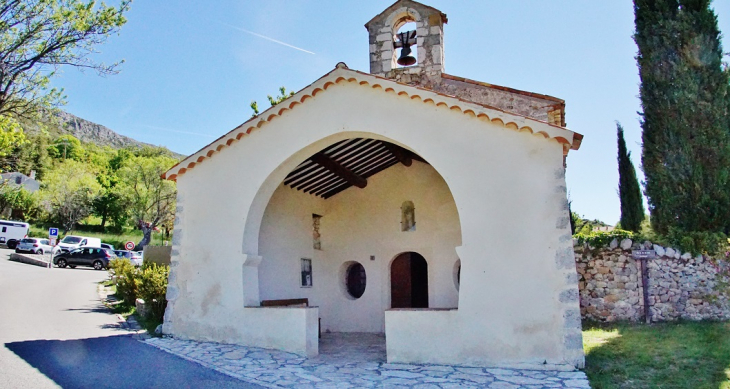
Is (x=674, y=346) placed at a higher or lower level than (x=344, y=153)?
lower

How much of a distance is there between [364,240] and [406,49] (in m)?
4.24

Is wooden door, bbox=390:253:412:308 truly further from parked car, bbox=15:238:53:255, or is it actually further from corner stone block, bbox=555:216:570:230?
parked car, bbox=15:238:53:255

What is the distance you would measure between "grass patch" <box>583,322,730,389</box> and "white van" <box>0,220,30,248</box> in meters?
34.4

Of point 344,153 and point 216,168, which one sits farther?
point 344,153

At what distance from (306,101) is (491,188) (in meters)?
3.30

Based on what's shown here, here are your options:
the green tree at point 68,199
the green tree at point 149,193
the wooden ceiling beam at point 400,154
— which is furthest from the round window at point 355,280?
the green tree at point 68,199

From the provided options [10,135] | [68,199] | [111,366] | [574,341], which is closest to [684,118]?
[574,341]

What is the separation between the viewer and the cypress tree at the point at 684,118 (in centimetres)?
1010

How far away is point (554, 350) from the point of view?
261 inches

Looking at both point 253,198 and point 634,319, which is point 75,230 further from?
point 634,319

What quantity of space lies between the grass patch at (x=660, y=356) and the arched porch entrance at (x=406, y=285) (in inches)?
133

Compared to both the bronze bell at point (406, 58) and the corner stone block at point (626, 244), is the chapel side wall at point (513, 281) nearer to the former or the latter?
the corner stone block at point (626, 244)

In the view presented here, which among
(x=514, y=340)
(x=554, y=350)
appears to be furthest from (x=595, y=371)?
(x=514, y=340)

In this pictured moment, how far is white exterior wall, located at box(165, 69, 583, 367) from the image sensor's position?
22.3ft
